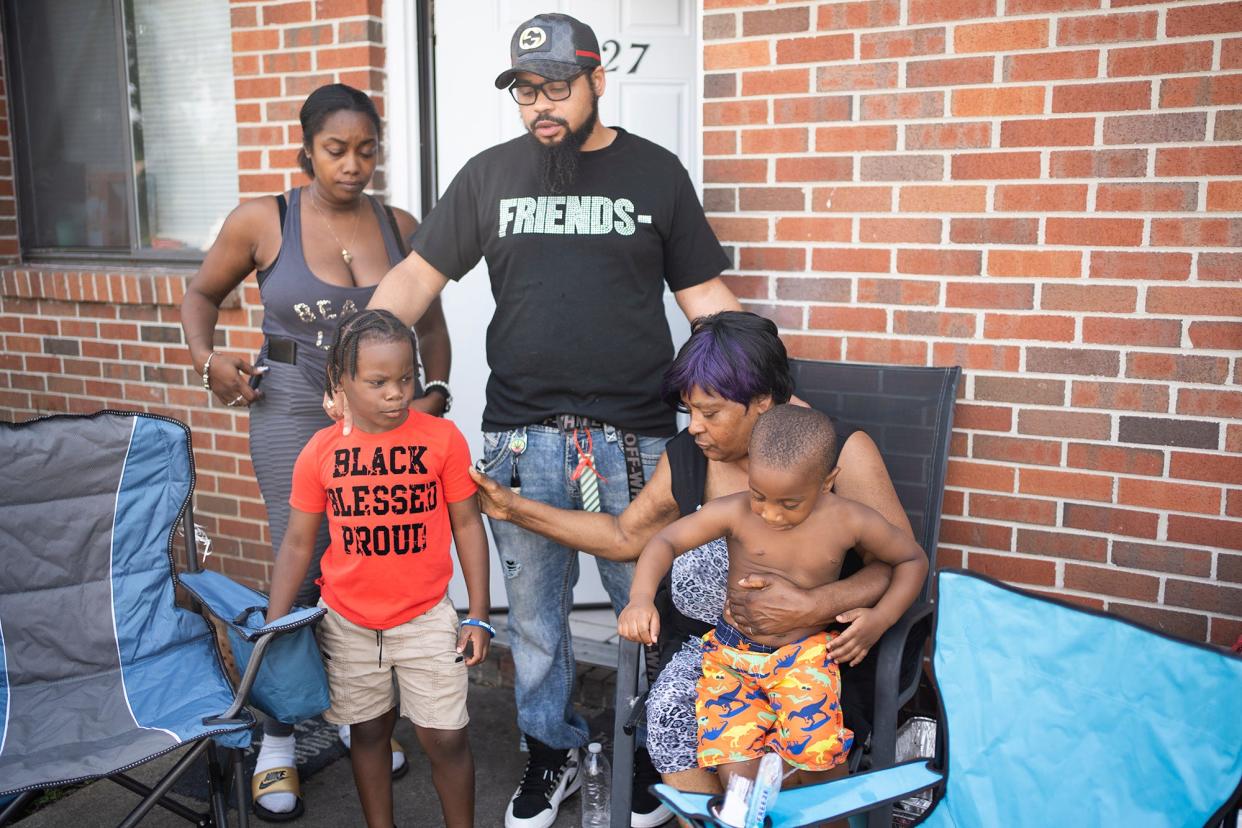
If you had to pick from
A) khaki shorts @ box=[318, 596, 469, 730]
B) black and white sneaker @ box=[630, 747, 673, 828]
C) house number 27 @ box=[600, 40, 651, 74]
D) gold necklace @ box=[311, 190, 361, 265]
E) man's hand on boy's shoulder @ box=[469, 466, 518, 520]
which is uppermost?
house number 27 @ box=[600, 40, 651, 74]

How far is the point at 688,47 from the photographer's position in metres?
3.61

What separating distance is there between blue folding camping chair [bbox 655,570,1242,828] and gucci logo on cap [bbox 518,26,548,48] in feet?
5.04

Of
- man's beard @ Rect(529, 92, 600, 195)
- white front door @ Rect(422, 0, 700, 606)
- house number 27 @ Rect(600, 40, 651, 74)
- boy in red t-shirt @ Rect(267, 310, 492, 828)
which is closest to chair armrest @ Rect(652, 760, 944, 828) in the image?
boy in red t-shirt @ Rect(267, 310, 492, 828)

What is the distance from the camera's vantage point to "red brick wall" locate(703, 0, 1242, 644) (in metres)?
2.62

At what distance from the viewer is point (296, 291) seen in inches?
112

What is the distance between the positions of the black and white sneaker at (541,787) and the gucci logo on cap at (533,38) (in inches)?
72.1

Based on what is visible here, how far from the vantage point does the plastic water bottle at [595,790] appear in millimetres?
2861

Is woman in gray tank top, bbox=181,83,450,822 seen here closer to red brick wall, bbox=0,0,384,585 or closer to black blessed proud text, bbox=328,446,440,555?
black blessed proud text, bbox=328,446,440,555

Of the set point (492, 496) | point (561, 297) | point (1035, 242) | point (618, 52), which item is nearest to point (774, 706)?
point (492, 496)

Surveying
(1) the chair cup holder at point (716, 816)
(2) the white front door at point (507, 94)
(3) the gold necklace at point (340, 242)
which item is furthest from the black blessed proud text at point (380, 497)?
(2) the white front door at point (507, 94)

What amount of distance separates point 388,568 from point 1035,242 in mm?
1834

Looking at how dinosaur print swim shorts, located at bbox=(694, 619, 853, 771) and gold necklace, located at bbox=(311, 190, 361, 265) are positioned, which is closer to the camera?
dinosaur print swim shorts, located at bbox=(694, 619, 853, 771)

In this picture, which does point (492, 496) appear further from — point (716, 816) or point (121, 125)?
point (121, 125)

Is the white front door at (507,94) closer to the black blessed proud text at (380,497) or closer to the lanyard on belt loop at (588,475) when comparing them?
the lanyard on belt loop at (588,475)
